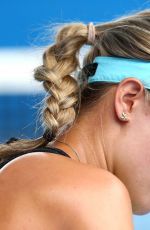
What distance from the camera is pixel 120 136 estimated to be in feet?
5.15

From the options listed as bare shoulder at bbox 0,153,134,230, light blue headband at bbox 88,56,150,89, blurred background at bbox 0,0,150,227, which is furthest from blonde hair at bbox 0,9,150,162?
blurred background at bbox 0,0,150,227

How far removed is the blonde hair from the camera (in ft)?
5.23

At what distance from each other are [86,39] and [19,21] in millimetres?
2802

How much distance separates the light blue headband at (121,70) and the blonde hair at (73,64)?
2 cm

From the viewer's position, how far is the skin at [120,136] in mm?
1560

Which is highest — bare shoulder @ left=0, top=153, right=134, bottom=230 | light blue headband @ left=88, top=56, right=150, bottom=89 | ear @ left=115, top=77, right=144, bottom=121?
light blue headband @ left=88, top=56, right=150, bottom=89

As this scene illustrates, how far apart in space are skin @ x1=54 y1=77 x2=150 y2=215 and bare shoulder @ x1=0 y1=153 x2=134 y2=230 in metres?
0.22

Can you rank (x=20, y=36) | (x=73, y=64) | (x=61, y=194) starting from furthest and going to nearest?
(x=20, y=36), (x=73, y=64), (x=61, y=194)

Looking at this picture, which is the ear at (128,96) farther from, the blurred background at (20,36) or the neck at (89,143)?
the blurred background at (20,36)

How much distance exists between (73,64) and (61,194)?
48cm

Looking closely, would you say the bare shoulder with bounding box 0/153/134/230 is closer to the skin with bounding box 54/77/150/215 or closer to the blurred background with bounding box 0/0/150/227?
the skin with bounding box 54/77/150/215

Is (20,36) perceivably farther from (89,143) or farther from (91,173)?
(91,173)

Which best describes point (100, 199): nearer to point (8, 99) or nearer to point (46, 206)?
point (46, 206)

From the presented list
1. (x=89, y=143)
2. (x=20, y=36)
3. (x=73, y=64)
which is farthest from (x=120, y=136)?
(x=20, y=36)
